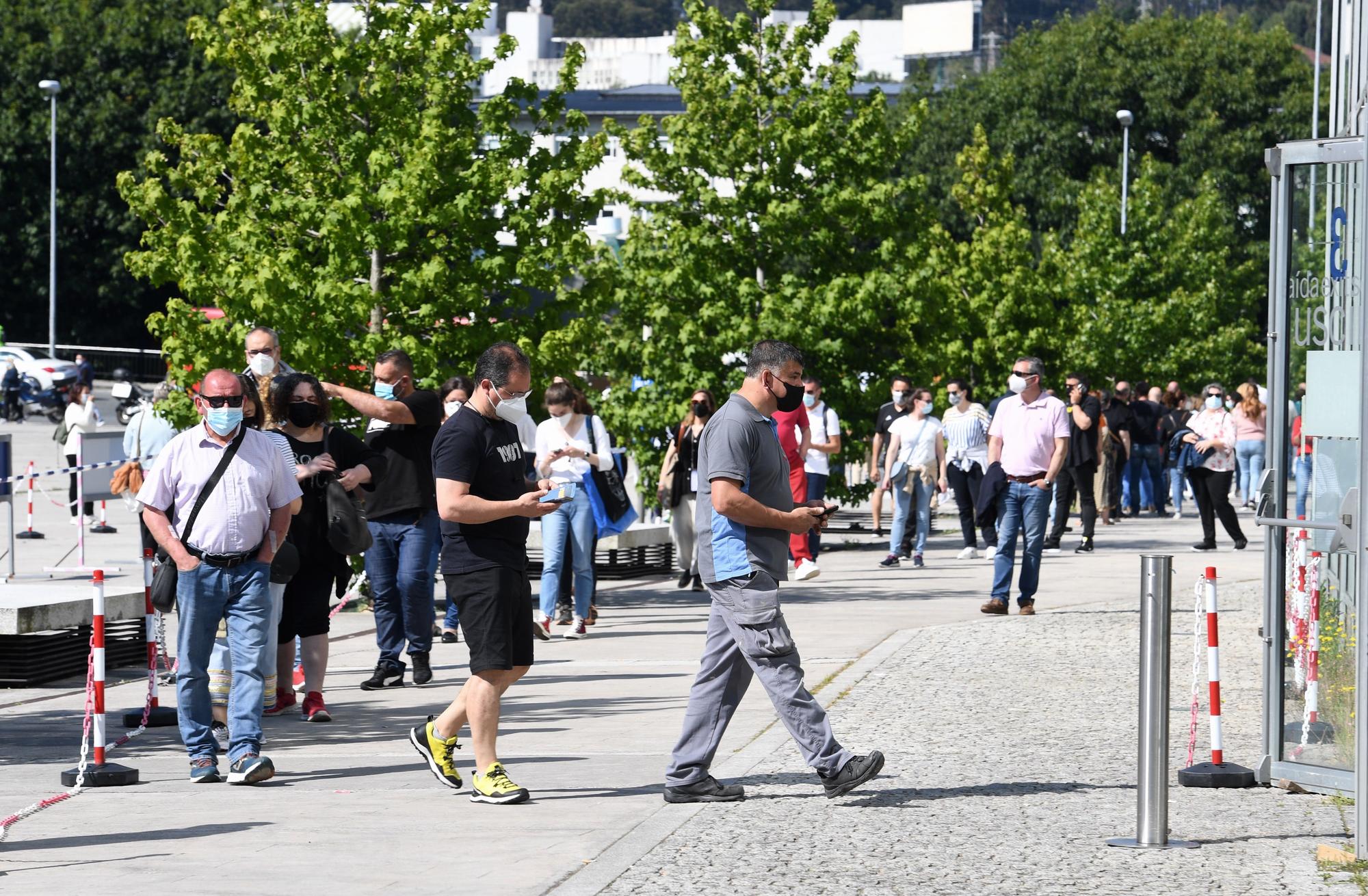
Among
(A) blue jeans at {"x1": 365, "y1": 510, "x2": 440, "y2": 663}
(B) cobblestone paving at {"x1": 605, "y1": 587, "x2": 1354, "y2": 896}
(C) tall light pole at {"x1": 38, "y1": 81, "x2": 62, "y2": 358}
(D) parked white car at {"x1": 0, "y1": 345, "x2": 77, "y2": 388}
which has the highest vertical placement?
(C) tall light pole at {"x1": 38, "y1": 81, "x2": 62, "y2": 358}

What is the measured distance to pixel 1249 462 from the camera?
27.8 metres

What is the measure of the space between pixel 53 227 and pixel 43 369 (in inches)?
252

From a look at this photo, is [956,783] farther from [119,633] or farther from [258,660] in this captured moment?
[119,633]

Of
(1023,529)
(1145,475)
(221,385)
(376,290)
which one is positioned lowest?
(1145,475)

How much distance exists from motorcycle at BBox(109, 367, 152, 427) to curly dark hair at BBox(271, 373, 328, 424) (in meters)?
9.53

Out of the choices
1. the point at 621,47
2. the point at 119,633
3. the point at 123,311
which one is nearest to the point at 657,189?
the point at 119,633

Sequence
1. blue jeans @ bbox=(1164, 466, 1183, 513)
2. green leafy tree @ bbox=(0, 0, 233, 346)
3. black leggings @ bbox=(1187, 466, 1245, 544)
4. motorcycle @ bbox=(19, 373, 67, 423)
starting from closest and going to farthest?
black leggings @ bbox=(1187, 466, 1245, 544) → blue jeans @ bbox=(1164, 466, 1183, 513) → motorcycle @ bbox=(19, 373, 67, 423) → green leafy tree @ bbox=(0, 0, 233, 346)

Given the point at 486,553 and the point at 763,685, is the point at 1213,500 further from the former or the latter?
the point at 486,553

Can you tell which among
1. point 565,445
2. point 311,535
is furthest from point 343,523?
point 565,445

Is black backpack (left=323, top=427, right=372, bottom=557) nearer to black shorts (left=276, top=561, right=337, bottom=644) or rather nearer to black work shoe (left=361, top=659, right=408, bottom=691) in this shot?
black shorts (left=276, top=561, right=337, bottom=644)

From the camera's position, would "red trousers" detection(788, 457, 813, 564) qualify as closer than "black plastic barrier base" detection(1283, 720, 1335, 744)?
No

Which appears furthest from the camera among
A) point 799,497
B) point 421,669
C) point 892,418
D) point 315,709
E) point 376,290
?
point 892,418

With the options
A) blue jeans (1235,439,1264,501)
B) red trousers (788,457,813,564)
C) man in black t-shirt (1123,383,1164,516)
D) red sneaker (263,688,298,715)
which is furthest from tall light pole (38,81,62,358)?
red sneaker (263,688,298,715)

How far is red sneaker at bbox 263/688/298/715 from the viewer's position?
10.5m
